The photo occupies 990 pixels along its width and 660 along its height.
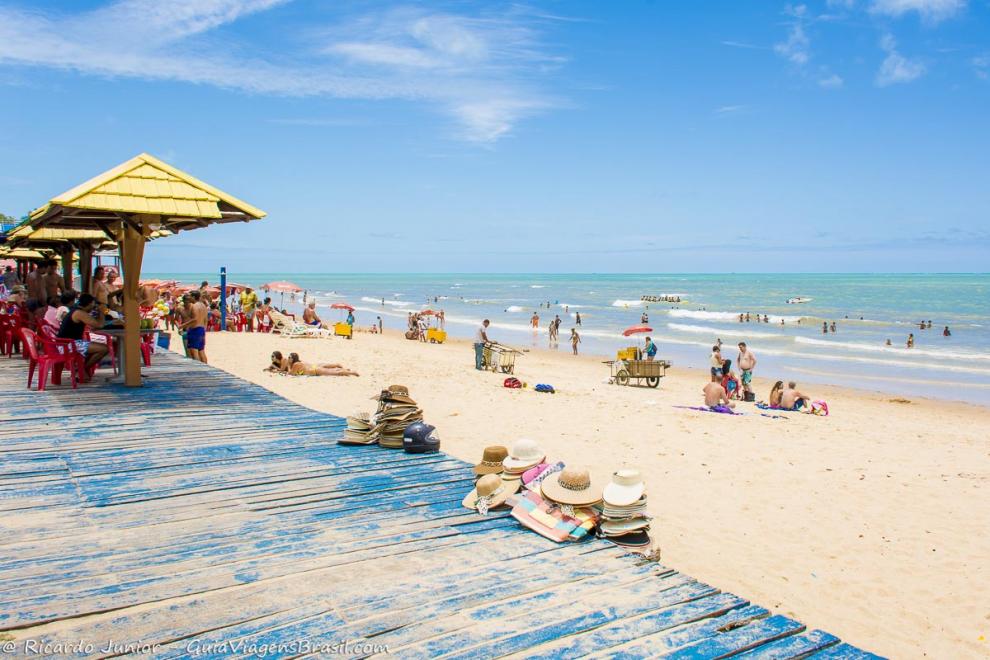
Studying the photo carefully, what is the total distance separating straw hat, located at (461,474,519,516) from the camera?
404cm

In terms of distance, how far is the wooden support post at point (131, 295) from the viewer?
748 cm

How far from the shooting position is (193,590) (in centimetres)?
294

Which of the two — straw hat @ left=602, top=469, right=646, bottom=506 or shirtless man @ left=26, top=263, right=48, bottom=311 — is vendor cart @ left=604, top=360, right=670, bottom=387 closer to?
shirtless man @ left=26, top=263, right=48, bottom=311

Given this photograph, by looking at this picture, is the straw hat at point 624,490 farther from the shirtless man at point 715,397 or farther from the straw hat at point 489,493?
the shirtless man at point 715,397

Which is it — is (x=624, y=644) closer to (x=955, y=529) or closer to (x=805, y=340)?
(x=955, y=529)

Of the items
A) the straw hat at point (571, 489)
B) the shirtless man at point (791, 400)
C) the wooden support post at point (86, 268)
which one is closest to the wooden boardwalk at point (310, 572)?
the straw hat at point (571, 489)

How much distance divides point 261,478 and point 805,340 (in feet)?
102

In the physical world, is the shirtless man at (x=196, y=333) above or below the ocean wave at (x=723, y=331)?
above

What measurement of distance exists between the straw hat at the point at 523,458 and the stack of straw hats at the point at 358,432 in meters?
1.44

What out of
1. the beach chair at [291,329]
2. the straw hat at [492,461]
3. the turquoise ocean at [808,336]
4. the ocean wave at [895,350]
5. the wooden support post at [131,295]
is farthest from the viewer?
the ocean wave at [895,350]

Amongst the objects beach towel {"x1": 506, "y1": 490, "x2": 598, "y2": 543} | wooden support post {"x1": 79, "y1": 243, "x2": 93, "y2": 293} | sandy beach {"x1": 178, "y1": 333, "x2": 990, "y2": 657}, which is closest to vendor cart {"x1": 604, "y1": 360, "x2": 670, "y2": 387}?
sandy beach {"x1": 178, "y1": 333, "x2": 990, "y2": 657}

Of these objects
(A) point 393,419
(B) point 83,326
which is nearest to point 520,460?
(A) point 393,419

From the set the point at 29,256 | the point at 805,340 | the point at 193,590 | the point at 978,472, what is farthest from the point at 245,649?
the point at 805,340

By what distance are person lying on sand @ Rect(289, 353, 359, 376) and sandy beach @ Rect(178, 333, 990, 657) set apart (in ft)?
1.24
